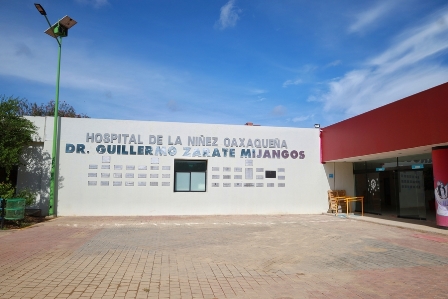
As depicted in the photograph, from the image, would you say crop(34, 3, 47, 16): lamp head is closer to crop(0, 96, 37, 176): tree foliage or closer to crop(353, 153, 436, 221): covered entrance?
crop(0, 96, 37, 176): tree foliage

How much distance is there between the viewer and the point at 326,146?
1894cm

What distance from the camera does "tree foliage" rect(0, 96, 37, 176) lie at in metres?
13.7

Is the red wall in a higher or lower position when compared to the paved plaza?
higher

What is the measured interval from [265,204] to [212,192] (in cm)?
300

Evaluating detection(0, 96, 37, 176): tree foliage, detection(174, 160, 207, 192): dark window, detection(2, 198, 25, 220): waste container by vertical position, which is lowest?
→ detection(2, 198, 25, 220): waste container

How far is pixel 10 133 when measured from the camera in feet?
46.1

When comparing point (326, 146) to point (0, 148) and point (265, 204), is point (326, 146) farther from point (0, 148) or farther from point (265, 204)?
point (0, 148)

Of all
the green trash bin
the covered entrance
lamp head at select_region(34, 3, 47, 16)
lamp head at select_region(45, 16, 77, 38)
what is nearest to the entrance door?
the covered entrance

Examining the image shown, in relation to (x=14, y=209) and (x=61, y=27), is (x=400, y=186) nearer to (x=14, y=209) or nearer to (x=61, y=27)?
(x=14, y=209)

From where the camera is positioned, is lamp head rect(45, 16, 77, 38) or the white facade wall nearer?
lamp head rect(45, 16, 77, 38)

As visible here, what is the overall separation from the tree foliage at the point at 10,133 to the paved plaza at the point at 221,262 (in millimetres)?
3246

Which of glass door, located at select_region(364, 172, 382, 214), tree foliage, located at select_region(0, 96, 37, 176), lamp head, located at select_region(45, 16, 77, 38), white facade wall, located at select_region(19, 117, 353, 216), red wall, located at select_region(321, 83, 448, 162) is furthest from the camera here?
glass door, located at select_region(364, 172, 382, 214)

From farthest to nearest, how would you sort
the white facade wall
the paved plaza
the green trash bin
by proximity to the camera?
the white facade wall, the green trash bin, the paved plaza

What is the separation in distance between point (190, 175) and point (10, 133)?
8.30 metres
